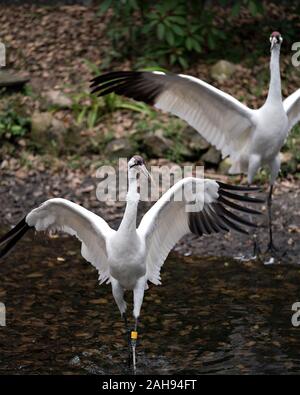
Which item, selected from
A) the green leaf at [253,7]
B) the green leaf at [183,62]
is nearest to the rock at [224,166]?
the green leaf at [183,62]

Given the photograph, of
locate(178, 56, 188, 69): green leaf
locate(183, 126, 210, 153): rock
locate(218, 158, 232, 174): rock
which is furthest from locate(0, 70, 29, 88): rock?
locate(218, 158, 232, 174): rock

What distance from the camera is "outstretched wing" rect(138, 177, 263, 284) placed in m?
5.68

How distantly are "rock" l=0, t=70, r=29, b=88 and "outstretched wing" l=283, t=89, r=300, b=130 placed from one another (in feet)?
12.3

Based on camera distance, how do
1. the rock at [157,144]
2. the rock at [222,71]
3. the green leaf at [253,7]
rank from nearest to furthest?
the rock at [157,144] < the green leaf at [253,7] < the rock at [222,71]

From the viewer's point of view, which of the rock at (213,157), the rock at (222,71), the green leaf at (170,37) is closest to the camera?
the rock at (213,157)

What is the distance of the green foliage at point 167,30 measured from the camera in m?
10.3

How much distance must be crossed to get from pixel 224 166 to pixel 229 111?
1861mm

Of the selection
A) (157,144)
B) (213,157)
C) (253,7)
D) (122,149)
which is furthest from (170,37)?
(213,157)

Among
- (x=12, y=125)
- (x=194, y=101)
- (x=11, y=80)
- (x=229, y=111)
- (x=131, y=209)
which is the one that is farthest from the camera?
(x=11, y=80)

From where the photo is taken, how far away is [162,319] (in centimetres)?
647

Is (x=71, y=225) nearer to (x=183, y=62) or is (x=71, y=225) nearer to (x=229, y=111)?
(x=229, y=111)

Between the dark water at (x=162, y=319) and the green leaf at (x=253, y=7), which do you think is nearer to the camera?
the dark water at (x=162, y=319)

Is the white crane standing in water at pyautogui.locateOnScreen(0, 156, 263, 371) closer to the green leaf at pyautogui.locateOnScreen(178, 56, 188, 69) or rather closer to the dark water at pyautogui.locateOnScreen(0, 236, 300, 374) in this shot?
the dark water at pyautogui.locateOnScreen(0, 236, 300, 374)

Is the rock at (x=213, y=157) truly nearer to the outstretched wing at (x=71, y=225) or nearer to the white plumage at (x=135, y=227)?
the white plumage at (x=135, y=227)
